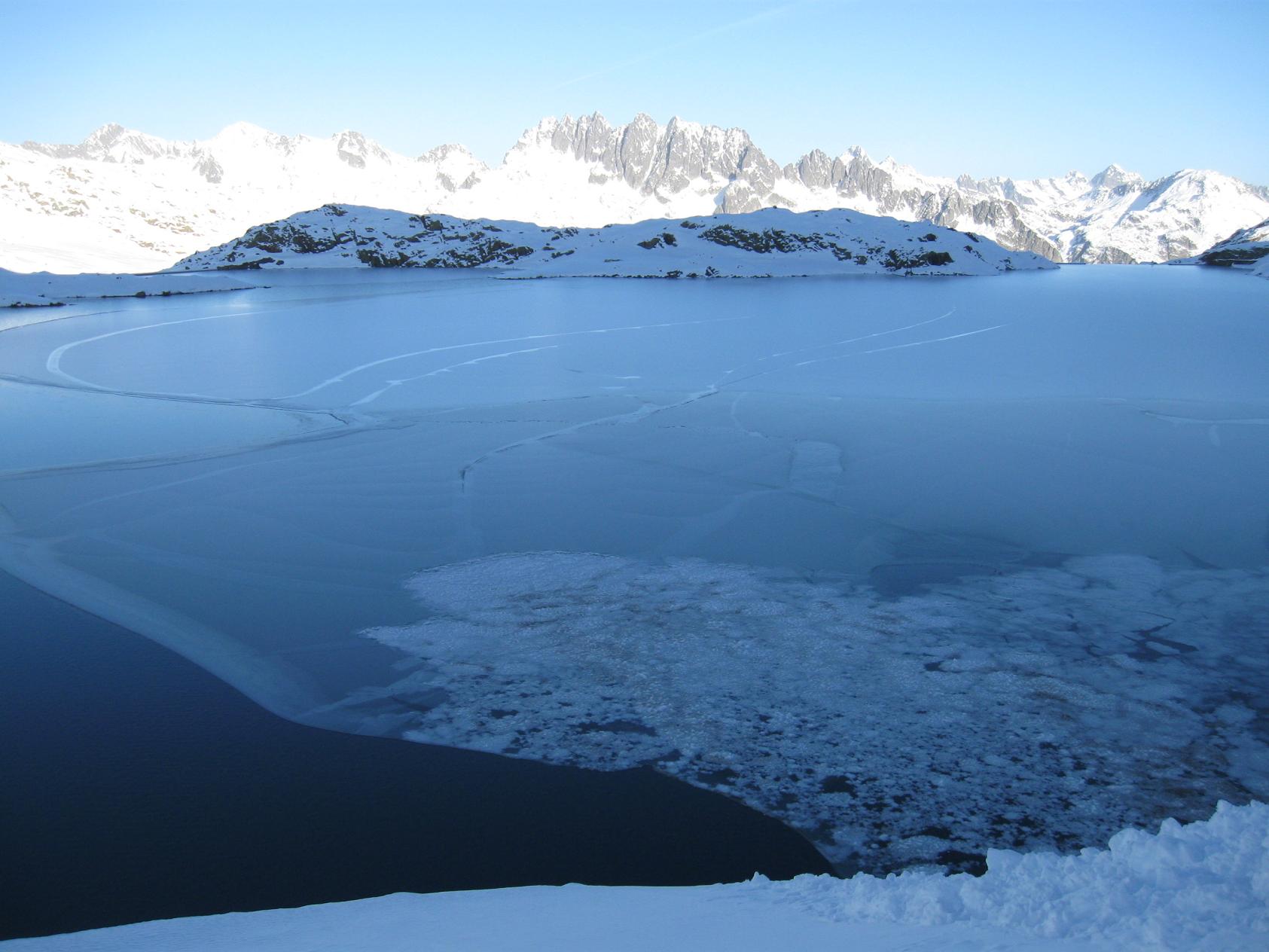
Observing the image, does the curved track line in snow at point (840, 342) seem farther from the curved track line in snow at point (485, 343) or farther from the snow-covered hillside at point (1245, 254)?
the snow-covered hillside at point (1245, 254)

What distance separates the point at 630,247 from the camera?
3755 inches

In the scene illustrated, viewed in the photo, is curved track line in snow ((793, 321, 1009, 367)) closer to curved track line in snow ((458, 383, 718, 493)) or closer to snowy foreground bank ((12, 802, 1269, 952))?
curved track line in snow ((458, 383, 718, 493))

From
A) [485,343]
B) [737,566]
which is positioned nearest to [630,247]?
[485,343]

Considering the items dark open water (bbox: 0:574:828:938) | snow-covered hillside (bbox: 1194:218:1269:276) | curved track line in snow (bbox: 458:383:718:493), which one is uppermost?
snow-covered hillside (bbox: 1194:218:1269:276)

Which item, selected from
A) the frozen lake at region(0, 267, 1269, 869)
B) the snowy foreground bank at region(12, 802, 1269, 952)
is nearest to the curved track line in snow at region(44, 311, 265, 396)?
the frozen lake at region(0, 267, 1269, 869)

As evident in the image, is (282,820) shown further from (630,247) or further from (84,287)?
(630,247)

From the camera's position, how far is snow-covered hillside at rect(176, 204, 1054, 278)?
8931cm

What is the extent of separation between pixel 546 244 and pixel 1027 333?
76785mm

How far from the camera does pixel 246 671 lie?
23.9 feet

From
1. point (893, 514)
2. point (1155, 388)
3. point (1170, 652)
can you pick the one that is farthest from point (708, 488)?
point (1155, 388)

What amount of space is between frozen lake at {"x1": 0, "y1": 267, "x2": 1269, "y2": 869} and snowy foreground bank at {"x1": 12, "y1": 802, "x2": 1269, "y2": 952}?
74 centimetres

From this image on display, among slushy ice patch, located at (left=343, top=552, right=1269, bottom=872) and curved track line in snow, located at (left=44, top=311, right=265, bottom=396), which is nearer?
slushy ice patch, located at (left=343, top=552, right=1269, bottom=872)

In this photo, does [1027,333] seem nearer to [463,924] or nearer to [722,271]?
[463,924]

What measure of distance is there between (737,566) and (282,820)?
17.7 feet
